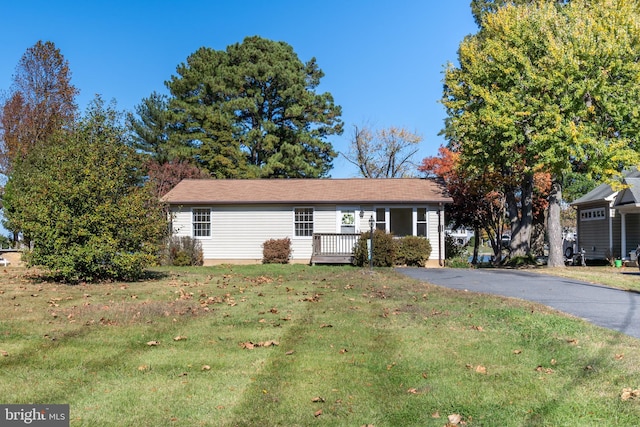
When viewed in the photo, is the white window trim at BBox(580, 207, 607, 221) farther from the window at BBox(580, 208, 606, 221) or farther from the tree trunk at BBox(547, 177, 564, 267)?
the tree trunk at BBox(547, 177, 564, 267)

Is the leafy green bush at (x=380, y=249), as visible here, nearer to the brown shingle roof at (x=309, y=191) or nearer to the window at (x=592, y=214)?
the brown shingle roof at (x=309, y=191)

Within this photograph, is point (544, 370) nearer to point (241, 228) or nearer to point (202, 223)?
point (241, 228)

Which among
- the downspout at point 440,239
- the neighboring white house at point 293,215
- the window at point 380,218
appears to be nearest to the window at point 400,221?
the neighboring white house at point 293,215

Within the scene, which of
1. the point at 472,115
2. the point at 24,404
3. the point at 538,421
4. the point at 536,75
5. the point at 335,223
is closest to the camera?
the point at 538,421

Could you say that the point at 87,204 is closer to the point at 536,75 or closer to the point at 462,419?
the point at 462,419

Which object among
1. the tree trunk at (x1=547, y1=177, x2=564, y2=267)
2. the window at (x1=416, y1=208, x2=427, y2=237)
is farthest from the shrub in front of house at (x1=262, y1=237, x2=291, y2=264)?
the tree trunk at (x1=547, y1=177, x2=564, y2=267)

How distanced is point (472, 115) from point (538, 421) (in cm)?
1899

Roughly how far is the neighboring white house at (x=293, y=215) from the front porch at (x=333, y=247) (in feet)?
2.12

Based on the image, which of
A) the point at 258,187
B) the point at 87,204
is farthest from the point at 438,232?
the point at 87,204

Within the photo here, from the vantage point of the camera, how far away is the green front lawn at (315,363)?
4098 millimetres

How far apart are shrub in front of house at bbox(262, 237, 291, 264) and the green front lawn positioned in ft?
40.7

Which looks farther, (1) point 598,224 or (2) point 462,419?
(1) point 598,224

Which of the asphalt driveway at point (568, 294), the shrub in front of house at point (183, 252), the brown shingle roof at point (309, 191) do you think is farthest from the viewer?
the brown shingle roof at point (309, 191)

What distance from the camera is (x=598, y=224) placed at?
85.1 ft
